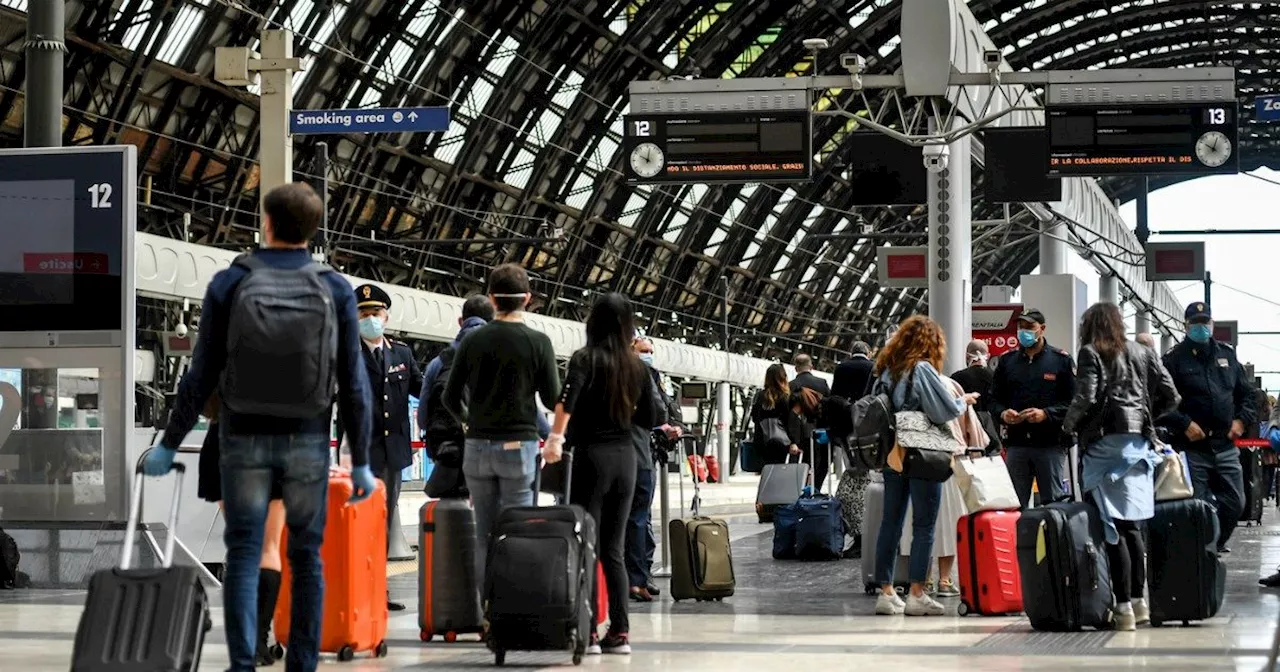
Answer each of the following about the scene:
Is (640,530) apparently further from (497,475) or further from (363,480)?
(363,480)

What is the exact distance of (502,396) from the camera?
23.9 feet

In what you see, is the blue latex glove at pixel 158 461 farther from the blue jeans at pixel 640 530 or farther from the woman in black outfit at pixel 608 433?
the blue jeans at pixel 640 530

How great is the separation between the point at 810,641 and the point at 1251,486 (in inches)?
489

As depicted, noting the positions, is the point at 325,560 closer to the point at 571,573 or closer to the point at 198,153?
the point at 571,573

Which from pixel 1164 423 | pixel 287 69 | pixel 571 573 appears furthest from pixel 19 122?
pixel 571 573

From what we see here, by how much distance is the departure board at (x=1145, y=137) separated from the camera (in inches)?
677

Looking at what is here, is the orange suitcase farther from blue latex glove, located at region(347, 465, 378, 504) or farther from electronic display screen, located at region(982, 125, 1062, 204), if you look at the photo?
electronic display screen, located at region(982, 125, 1062, 204)

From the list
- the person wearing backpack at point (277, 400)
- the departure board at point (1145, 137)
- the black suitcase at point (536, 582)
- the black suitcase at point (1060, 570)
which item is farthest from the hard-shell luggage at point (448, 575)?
the departure board at point (1145, 137)

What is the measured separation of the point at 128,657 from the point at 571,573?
7.20 feet

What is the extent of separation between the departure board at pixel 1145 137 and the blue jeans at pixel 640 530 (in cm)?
822

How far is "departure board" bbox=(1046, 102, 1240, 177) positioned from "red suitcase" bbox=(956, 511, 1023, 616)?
886 centimetres

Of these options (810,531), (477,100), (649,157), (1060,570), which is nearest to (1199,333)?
(1060,570)

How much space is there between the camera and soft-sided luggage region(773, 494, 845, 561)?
1362 centimetres

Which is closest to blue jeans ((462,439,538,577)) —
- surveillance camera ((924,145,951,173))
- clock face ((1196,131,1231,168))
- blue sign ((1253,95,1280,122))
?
surveillance camera ((924,145,951,173))
